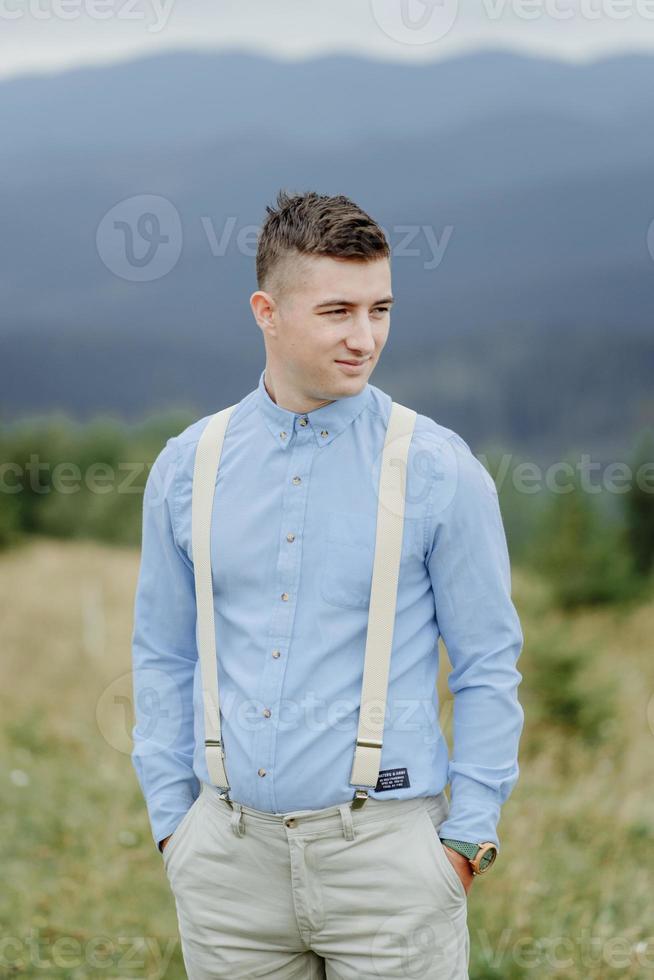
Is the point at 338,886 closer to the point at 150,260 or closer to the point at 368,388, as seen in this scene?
the point at 368,388

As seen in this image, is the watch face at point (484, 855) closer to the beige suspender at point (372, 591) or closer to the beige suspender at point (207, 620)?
the beige suspender at point (372, 591)

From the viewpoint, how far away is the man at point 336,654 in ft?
6.06

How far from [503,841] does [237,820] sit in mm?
2385

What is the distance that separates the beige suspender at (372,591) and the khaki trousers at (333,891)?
8 centimetres

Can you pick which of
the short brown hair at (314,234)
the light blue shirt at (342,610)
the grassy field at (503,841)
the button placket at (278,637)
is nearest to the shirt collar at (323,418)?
the light blue shirt at (342,610)

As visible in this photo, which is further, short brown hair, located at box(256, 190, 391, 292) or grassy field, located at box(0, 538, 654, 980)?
grassy field, located at box(0, 538, 654, 980)

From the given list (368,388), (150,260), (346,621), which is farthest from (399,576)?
(150,260)

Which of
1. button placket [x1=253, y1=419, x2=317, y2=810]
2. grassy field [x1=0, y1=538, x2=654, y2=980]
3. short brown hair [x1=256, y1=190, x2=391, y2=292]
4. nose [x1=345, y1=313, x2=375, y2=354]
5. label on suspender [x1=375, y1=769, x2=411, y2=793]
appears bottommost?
grassy field [x1=0, y1=538, x2=654, y2=980]

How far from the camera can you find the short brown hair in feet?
5.91

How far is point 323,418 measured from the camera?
193cm

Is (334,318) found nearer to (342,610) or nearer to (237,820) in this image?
(342,610)

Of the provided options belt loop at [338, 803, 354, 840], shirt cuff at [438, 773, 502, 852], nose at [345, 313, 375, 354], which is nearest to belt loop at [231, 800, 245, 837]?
belt loop at [338, 803, 354, 840]

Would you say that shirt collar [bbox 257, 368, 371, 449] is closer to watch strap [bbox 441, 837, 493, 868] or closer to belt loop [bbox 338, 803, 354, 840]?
belt loop [bbox 338, 803, 354, 840]

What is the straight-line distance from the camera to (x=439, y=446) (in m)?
1.89
